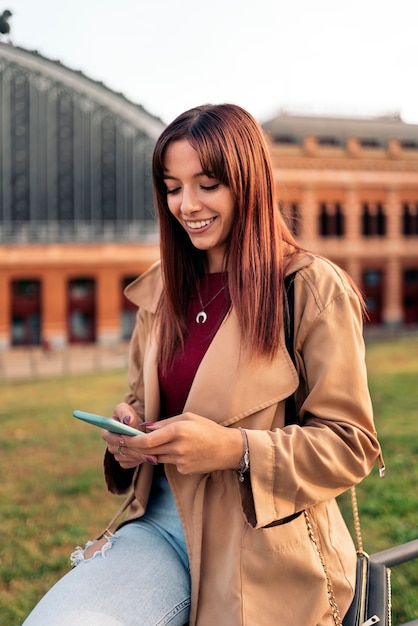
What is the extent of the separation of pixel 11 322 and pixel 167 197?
24809mm

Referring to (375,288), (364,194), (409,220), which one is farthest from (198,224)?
(409,220)

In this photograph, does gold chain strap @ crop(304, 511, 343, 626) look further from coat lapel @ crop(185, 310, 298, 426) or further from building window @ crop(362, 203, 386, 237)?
building window @ crop(362, 203, 386, 237)

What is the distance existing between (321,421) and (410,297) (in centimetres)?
3100

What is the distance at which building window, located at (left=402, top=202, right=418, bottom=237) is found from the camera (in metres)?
31.5

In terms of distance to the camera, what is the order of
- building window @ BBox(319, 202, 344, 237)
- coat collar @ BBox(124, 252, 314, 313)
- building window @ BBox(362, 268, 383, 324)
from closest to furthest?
coat collar @ BBox(124, 252, 314, 313) → building window @ BBox(319, 202, 344, 237) → building window @ BBox(362, 268, 383, 324)

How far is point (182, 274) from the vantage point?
2.06 m

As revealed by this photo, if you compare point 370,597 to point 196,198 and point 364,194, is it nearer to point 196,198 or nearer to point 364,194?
point 196,198

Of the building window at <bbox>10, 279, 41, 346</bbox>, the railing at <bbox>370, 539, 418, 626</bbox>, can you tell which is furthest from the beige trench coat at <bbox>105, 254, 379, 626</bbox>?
the building window at <bbox>10, 279, 41, 346</bbox>

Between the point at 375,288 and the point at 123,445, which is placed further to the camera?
the point at 375,288

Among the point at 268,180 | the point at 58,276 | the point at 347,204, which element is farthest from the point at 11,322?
the point at 268,180

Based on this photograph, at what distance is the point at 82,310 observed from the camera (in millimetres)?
26828

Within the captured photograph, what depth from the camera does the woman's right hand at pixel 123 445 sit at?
5.62 feet

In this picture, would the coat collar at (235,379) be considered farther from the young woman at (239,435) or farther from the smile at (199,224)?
the smile at (199,224)

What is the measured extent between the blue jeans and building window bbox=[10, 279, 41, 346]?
980 inches
